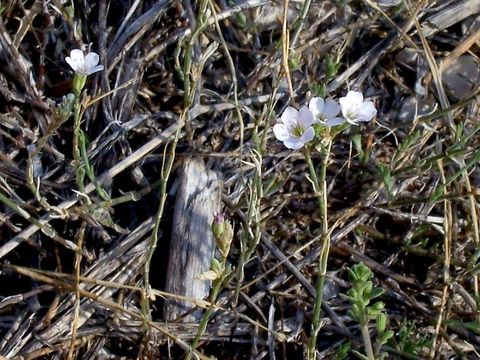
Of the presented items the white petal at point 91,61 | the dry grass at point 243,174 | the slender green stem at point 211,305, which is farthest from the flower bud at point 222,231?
the white petal at point 91,61

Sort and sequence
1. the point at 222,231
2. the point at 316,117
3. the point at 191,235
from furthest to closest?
the point at 191,235 < the point at 316,117 < the point at 222,231

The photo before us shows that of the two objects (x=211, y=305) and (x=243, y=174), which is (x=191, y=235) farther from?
(x=211, y=305)

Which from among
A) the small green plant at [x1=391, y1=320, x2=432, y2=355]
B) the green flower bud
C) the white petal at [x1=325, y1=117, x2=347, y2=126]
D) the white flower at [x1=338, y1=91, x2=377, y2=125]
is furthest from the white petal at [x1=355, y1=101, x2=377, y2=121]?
the green flower bud

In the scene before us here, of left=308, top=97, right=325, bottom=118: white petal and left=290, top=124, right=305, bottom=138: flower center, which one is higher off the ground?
left=308, top=97, right=325, bottom=118: white petal

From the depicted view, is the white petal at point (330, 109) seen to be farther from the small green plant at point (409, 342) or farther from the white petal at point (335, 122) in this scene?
the small green plant at point (409, 342)

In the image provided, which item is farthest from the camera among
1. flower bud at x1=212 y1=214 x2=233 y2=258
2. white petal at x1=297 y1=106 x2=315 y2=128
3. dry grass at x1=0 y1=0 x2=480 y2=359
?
dry grass at x1=0 y1=0 x2=480 y2=359

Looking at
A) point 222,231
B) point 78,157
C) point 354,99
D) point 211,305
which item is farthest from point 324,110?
point 78,157

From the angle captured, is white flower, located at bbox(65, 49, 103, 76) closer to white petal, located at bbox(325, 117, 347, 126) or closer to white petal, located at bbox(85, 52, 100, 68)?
white petal, located at bbox(85, 52, 100, 68)
